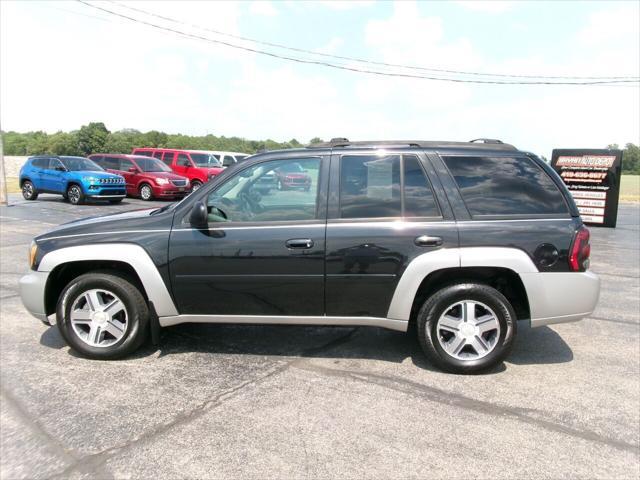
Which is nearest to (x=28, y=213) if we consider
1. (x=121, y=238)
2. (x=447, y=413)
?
(x=121, y=238)

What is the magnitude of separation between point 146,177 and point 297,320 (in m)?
17.1

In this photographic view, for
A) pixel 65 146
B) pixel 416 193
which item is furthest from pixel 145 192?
pixel 65 146

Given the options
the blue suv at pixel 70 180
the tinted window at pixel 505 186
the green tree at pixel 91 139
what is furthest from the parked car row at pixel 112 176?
the green tree at pixel 91 139

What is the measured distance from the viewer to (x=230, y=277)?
12.4 ft

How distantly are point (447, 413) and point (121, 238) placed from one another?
285 cm

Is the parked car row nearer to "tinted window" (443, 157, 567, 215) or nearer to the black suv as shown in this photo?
the black suv

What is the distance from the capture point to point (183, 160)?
22391 mm

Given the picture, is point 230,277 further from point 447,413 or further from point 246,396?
point 447,413

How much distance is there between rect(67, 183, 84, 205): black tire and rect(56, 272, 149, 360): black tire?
48.7 feet

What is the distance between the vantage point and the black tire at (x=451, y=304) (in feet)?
12.2

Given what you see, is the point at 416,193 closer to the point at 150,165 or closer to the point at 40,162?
the point at 150,165

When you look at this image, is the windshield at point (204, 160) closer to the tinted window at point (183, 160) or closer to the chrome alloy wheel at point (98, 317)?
the tinted window at point (183, 160)

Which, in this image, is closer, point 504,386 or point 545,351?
point 504,386

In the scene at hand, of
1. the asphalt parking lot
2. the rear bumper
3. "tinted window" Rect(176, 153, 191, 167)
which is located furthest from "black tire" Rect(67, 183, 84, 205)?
the rear bumper
